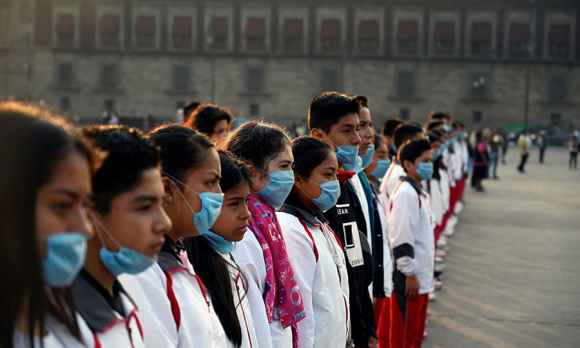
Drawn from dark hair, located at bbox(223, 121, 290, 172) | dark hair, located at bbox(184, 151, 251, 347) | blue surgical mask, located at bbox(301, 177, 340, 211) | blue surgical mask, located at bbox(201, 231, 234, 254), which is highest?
dark hair, located at bbox(223, 121, 290, 172)

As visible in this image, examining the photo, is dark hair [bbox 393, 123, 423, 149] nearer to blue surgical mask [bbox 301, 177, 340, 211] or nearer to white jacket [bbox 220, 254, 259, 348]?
blue surgical mask [bbox 301, 177, 340, 211]

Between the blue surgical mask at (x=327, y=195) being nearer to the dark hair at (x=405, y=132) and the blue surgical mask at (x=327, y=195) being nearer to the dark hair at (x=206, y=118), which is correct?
the dark hair at (x=206, y=118)

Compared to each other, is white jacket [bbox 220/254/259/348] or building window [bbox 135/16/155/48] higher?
building window [bbox 135/16/155/48]

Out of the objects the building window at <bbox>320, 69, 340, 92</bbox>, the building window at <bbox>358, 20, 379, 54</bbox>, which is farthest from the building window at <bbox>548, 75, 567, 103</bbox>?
the building window at <bbox>320, 69, 340, 92</bbox>

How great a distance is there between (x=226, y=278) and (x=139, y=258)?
850 millimetres

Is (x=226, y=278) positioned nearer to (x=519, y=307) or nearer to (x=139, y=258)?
(x=139, y=258)

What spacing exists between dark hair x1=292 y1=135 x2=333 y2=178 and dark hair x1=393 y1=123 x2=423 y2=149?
4.19 metres

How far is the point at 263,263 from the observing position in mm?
3221

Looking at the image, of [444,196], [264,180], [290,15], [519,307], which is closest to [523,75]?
[290,15]

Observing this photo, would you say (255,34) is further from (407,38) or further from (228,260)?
(228,260)

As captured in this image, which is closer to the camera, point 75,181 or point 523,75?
point 75,181

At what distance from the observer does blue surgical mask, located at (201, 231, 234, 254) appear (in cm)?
288

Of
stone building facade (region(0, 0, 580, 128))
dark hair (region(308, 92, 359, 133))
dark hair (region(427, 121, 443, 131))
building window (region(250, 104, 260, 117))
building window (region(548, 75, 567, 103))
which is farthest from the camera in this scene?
building window (region(250, 104, 260, 117))

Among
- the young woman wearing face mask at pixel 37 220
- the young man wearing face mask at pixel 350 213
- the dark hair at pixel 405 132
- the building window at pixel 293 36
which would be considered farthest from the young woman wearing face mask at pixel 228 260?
the building window at pixel 293 36
